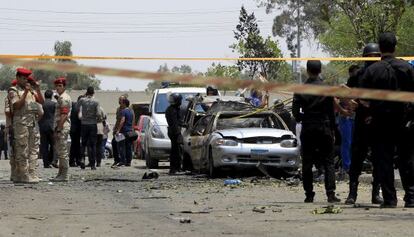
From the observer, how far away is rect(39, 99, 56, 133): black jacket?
23.7 metres

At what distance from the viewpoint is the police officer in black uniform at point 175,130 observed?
20750mm

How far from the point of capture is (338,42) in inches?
2078

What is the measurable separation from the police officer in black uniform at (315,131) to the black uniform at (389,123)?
119 cm

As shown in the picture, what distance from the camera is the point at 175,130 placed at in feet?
68.4

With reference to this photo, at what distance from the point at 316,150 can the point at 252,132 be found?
17.4 feet

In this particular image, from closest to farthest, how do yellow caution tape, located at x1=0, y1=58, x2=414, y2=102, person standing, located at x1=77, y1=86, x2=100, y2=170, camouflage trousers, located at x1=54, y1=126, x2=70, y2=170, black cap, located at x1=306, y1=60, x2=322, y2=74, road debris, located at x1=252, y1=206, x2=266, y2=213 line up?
1. yellow caution tape, located at x1=0, y1=58, x2=414, y2=102
2. road debris, located at x1=252, y1=206, x2=266, y2=213
3. black cap, located at x1=306, y1=60, x2=322, y2=74
4. camouflage trousers, located at x1=54, y1=126, x2=70, y2=170
5. person standing, located at x1=77, y1=86, x2=100, y2=170

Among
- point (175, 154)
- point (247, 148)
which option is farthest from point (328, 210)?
point (175, 154)

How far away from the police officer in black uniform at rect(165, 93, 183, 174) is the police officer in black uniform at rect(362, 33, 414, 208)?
31.3ft

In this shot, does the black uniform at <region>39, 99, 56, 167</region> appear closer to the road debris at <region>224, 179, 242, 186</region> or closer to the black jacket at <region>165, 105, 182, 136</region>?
the black jacket at <region>165, 105, 182, 136</region>

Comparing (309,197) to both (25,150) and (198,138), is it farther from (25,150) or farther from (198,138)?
(198,138)

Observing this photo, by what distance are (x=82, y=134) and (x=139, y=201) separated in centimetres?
990

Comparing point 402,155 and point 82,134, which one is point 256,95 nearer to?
point 82,134

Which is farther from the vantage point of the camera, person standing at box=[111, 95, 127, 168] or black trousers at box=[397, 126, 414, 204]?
person standing at box=[111, 95, 127, 168]

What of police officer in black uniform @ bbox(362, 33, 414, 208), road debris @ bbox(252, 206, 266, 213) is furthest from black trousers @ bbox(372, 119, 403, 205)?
road debris @ bbox(252, 206, 266, 213)
